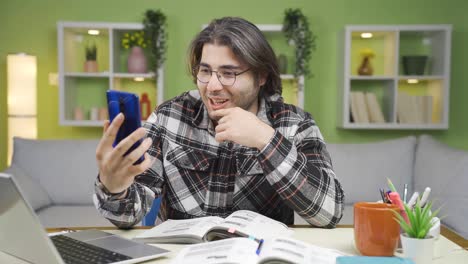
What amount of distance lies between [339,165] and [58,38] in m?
2.23

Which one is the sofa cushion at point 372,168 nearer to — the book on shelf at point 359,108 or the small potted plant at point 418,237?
the book on shelf at point 359,108

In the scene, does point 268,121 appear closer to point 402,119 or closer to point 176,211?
point 176,211

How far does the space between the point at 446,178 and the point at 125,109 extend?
2443 mm

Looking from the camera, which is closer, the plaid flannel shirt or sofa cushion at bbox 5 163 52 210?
the plaid flannel shirt

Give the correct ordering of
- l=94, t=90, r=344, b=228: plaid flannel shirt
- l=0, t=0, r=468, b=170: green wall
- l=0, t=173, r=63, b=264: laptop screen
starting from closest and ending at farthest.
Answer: l=0, t=173, r=63, b=264: laptop screen
l=94, t=90, r=344, b=228: plaid flannel shirt
l=0, t=0, r=468, b=170: green wall

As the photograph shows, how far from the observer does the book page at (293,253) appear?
0.86 metres

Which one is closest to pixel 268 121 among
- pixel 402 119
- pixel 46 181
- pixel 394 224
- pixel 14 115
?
pixel 394 224

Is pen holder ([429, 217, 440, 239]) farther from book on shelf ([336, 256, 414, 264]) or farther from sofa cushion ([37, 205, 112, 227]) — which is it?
sofa cushion ([37, 205, 112, 227])

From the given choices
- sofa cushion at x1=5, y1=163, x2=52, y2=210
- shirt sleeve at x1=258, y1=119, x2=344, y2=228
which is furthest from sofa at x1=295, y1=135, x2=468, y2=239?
sofa cushion at x1=5, y1=163, x2=52, y2=210

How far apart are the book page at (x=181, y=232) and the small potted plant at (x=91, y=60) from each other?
2821 millimetres

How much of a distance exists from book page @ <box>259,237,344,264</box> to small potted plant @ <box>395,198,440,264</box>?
0.44ft

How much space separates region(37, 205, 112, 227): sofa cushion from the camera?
109 inches

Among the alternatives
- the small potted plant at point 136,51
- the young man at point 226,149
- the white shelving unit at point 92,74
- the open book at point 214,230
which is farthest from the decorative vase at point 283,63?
the open book at point 214,230

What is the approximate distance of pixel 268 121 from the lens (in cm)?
164
